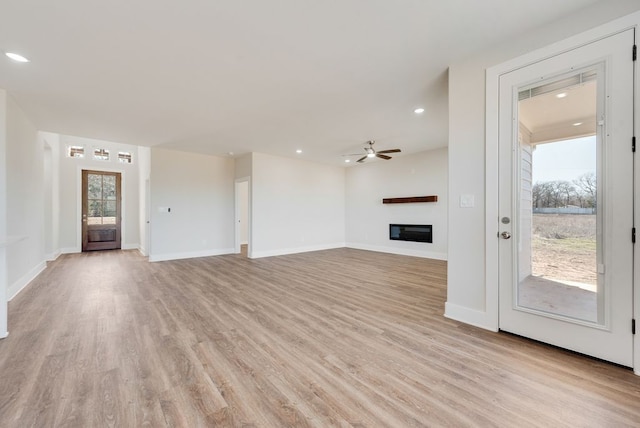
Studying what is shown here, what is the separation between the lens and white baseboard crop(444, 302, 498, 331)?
8.07 feet

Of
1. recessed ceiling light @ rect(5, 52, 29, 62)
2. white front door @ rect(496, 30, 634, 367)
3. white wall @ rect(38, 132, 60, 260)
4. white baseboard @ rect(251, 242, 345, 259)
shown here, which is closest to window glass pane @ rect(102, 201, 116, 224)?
white wall @ rect(38, 132, 60, 260)

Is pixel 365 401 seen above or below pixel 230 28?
below

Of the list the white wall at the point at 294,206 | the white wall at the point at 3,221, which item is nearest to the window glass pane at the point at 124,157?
the white wall at the point at 294,206

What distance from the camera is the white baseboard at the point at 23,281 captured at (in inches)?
138

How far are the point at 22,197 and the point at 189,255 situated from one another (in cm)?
316

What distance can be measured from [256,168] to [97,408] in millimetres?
5551

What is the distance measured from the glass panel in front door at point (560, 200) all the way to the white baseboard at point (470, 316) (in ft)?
1.06

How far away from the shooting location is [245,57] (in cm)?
256

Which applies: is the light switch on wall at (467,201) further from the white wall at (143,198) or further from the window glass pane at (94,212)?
the window glass pane at (94,212)

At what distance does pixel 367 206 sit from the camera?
7.97 m

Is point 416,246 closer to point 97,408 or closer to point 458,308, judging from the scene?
point 458,308

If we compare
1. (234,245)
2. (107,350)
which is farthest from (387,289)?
(234,245)

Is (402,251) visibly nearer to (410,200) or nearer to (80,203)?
(410,200)

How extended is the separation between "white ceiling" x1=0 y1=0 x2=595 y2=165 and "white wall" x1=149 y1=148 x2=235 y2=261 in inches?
73.8
